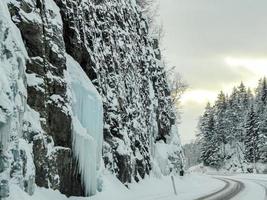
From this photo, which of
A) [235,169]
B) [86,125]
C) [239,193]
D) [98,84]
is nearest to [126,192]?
[86,125]

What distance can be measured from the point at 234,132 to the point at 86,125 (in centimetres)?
8882

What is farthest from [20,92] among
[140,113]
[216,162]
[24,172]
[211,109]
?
[211,109]

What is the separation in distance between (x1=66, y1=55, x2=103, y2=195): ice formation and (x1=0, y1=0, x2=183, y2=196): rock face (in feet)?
1.43

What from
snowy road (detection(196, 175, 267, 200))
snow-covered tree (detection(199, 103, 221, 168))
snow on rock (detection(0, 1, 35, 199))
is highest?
snow-covered tree (detection(199, 103, 221, 168))

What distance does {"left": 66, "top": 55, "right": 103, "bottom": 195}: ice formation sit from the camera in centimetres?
1633

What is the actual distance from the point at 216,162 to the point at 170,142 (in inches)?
2306

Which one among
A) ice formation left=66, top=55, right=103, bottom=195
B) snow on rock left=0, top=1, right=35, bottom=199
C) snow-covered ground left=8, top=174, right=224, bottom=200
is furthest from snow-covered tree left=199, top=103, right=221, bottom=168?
snow on rock left=0, top=1, right=35, bottom=199

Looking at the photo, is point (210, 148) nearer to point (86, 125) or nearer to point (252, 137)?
point (252, 137)

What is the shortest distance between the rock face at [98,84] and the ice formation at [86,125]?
0.44 meters

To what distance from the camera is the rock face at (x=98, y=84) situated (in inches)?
563

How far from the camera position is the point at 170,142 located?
115 feet

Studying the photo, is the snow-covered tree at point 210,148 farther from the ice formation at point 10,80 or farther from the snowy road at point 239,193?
the ice formation at point 10,80

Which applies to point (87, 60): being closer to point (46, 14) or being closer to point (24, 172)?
point (46, 14)

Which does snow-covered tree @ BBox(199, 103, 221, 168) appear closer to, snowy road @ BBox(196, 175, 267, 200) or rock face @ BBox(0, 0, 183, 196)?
rock face @ BBox(0, 0, 183, 196)
